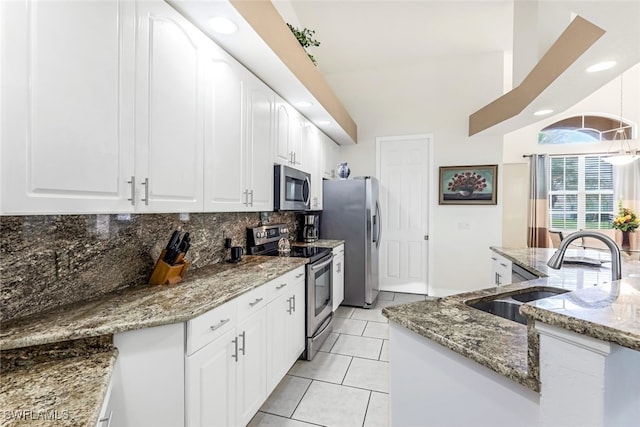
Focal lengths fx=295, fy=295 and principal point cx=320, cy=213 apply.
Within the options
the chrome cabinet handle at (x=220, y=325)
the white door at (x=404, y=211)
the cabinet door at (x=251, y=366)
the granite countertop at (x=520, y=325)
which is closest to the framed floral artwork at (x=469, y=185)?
the white door at (x=404, y=211)

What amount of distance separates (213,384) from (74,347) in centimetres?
58

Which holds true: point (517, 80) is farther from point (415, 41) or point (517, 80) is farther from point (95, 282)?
point (95, 282)

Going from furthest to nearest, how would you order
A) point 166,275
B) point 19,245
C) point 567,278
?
point 567,278 < point 166,275 < point 19,245

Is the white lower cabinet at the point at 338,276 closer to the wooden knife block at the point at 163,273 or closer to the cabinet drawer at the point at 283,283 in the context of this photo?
the cabinet drawer at the point at 283,283

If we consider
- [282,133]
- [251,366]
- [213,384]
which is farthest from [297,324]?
[282,133]

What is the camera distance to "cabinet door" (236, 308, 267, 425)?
5.06 ft

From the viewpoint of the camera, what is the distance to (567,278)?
174cm

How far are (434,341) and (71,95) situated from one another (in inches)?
60.1

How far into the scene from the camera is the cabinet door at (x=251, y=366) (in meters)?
1.54

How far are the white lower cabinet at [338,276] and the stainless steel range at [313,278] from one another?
0.25 m

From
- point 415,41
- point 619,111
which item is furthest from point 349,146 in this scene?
point 619,111

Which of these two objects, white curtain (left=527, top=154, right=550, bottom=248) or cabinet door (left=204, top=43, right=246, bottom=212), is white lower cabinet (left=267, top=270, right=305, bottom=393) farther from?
white curtain (left=527, top=154, right=550, bottom=248)

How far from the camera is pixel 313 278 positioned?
98.4 inches

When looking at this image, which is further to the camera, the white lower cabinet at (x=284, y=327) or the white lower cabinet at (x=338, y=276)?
the white lower cabinet at (x=338, y=276)
